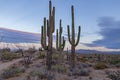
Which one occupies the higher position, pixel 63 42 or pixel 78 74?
pixel 63 42

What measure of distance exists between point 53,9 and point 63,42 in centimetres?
425

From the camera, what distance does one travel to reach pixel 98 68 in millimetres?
27766

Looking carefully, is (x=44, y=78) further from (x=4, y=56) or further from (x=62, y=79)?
(x=4, y=56)

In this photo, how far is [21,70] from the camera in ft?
71.5

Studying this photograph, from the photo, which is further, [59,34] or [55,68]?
[59,34]

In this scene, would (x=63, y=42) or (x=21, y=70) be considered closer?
(x=21, y=70)

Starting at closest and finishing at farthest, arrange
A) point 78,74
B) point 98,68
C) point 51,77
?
point 51,77 → point 78,74 → point 98,68

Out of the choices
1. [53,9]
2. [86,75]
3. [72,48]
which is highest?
[53,9]

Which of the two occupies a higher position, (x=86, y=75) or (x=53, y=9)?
(x=53, y=9)

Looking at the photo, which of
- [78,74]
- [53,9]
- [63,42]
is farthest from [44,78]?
[63,42]

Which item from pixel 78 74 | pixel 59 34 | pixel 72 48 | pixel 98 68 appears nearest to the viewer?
pixel 78 74

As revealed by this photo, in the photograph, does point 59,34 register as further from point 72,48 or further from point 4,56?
point 4,56

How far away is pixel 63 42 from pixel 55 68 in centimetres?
370

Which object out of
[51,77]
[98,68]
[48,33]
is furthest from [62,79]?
[98,68]
